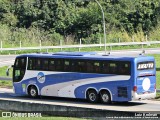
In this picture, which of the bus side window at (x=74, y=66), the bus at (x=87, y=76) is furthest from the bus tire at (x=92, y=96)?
the bus side window at (x=74, y=66)

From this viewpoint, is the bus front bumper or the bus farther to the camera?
the bus

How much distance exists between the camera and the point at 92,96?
86.8 feet

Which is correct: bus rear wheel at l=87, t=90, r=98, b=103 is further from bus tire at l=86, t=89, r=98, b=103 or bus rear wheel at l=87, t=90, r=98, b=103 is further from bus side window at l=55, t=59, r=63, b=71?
bus side window at l=55, t=59, r=63, b=71

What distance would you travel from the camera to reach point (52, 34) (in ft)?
229

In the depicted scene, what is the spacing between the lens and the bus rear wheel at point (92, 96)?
86.3ft

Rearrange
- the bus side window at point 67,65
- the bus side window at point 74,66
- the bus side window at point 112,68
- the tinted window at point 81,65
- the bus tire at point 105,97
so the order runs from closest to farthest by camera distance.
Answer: the tinted window at point 81,65 → the bus side window at point 112,68 → the bus tire at point 105,97 → the bus side window at point 74,66 → the bus side window at point 67,65

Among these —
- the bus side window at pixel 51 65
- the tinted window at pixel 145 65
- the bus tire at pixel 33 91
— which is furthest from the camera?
the bus tire at pixel 33 91

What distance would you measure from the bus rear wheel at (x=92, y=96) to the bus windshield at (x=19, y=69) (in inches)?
185

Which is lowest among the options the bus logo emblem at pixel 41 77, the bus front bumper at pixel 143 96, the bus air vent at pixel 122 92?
the bus front bumper at pixel 143 96

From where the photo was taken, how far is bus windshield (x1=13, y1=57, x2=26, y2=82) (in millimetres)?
29336

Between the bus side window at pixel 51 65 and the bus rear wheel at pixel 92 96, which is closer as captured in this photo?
the bus rear wheel at pixel 92 96

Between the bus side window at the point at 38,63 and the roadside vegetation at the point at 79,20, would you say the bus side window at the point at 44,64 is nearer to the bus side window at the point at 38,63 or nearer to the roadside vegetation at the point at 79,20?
the bus side window at the point at 38,63

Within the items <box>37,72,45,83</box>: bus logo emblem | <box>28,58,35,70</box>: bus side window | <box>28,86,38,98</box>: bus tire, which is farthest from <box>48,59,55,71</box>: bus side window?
<box>28,86,38,98</box>: bus tire

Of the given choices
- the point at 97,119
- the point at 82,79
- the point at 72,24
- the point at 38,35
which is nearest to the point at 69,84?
the point at 82,79
